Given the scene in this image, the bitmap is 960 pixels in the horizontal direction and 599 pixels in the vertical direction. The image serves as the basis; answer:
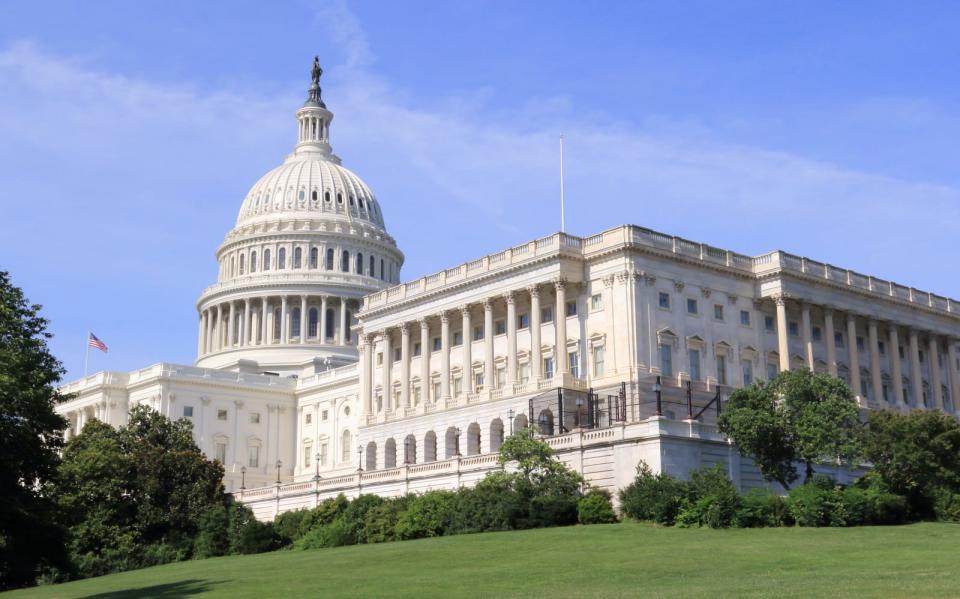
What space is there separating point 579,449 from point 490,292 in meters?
31.2

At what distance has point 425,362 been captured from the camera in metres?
105

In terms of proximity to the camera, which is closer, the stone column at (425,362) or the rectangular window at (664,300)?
the rectangular window at (664,300)

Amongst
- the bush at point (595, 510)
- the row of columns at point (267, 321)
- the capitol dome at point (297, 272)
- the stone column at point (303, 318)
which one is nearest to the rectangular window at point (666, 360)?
the bush at point (595, 510)

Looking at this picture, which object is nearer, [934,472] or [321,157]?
[934,472]

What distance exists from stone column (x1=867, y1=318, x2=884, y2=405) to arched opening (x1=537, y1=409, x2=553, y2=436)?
30639mm

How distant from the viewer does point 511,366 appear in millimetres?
97000

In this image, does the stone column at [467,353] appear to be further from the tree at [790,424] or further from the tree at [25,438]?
the tree at [25,438]

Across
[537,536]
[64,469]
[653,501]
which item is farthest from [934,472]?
[64,469]

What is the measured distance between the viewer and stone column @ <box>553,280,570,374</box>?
93.9 m

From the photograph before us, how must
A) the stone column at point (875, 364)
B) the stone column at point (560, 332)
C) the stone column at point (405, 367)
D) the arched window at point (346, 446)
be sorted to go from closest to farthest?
the stone column at point (560, 332) < the stone column at point (875, 364) < the stone column at point (405, 367) < the arched window at point (346, 446)

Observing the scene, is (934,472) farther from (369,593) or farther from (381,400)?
(381,400)

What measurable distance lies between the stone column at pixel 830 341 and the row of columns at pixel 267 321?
2734 inches

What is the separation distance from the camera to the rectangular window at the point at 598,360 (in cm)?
9362

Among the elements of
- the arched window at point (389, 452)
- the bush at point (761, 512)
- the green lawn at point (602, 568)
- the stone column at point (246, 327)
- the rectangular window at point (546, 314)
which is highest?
the stone column at point (246, 327)
